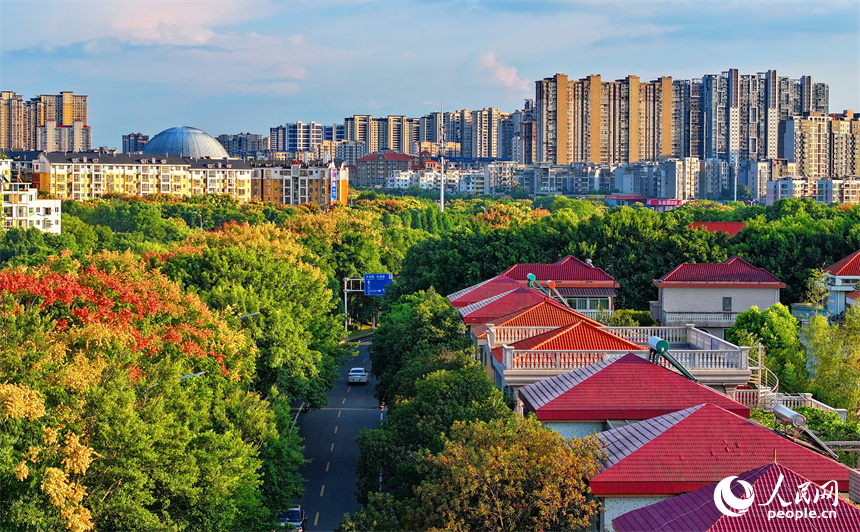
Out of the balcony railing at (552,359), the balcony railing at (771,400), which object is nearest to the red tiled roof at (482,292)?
the balcony railing at (552,359)

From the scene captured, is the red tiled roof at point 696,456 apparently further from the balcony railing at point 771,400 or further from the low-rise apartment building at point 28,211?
the low-rise apartment building at point 28,211

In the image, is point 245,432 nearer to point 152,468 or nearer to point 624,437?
point 152,468

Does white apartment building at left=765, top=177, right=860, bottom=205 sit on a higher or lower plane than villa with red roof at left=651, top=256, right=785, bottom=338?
higher

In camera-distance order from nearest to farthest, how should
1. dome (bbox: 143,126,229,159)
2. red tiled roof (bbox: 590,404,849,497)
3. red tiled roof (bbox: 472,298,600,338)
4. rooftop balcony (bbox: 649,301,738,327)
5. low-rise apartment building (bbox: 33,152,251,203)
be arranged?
red tiled roof (bbox: 590,404,849,497)
red tiled roof (bbox: 472,298,600,338)
rooftop balcony (bbox: 649,301,738,327)
low-rise apartment building (bbox: 33,152,251,203)
dome (bbox: 143,126,229,159)

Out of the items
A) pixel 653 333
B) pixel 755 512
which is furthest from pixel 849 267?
pixel 755 512

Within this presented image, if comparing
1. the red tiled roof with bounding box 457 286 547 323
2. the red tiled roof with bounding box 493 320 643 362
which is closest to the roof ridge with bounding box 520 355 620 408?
the red tiled roof with bounding box 493 320 643 362

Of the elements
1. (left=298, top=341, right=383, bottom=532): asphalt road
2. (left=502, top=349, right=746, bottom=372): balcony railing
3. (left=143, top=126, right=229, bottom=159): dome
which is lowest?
(left=298, top=341, right=383, bottom=532): asphalt road

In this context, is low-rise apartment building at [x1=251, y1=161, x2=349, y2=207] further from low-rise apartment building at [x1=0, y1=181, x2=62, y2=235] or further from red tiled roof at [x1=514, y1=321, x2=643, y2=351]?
red tiled roof at [x1=514, y1=321, x2=643, y2=351]

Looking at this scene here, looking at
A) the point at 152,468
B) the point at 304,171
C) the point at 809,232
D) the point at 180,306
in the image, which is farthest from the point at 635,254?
the point at 304,171
